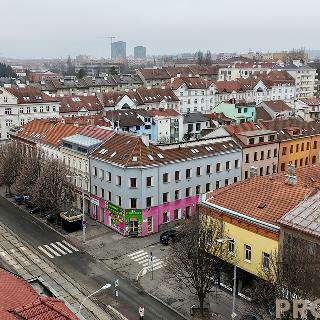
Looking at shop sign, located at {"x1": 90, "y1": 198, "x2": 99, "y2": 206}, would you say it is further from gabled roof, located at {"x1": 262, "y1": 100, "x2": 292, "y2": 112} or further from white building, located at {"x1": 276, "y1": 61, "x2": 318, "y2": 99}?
white building, located at {"x1": 276, "y1": 61, "x2": 318, "y2": 99}

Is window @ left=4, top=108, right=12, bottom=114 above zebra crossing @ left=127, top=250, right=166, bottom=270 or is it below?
above

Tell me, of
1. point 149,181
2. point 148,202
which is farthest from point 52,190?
point 149,181

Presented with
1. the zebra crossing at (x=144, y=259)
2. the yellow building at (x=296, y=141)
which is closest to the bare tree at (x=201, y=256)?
the zebra crossing at (x=144, y=259)

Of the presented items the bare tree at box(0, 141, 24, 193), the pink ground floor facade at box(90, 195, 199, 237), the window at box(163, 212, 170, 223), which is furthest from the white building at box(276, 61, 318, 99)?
the bare tree at box(0, 141, 24, 193)

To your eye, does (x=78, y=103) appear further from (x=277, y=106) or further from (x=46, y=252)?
(x=46, y=252)

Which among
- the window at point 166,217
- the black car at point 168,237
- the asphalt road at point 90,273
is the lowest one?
the asphalt road at point 90,273

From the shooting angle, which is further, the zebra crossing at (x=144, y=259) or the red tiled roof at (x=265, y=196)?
the zebra crossing at (x=144, y=259)

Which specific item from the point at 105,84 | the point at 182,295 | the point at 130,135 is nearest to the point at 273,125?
the point at 130,135

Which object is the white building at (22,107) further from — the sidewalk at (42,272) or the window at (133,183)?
the window at (133,183)
